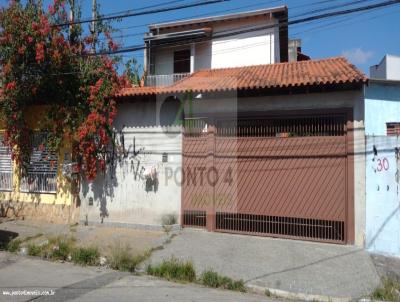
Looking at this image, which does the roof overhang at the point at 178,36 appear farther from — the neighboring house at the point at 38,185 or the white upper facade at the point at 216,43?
the neighboring house at the point at 38,185

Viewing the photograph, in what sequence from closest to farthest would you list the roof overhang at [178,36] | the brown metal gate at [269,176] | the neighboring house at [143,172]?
the brown metal gate at [269,176] < the neighboring house at [143,172] < the roof overhang at [178,36]

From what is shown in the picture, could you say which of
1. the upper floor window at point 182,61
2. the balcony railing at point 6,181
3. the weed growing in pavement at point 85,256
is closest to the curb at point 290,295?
the weed growing in pavement at point 85,256

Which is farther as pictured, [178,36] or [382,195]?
[178,36]

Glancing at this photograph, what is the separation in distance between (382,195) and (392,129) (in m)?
1.65

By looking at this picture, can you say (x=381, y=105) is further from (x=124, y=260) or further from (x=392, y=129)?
(x=124, y=260)

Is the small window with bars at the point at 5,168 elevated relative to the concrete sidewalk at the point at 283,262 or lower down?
elevated

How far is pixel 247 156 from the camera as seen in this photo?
34.4ft

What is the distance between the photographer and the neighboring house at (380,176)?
9.23 metres

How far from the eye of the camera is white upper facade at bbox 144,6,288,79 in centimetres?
1908

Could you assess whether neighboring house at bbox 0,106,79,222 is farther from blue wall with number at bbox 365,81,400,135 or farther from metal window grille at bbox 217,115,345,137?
blue wall with number at bbox 365,81,400,135

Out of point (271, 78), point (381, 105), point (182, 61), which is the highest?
point (182, 61)

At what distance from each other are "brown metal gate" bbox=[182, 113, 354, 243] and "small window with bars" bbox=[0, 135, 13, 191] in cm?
573

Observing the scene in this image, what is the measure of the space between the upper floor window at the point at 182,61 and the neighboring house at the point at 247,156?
7.89 meters

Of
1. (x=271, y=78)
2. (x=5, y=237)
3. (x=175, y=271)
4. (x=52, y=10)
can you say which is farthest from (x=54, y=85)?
(x=175, y=271)
